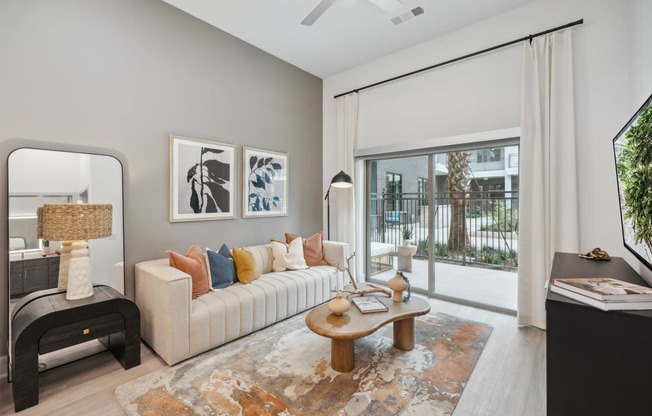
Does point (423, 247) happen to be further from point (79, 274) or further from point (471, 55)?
point (79, 274)

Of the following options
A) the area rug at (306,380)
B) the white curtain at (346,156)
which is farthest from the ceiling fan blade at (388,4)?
the area rug at (306,380)

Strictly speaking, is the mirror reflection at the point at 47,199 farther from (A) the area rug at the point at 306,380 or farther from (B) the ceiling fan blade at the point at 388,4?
(B) the ceiling fan blade at the point at 388,4

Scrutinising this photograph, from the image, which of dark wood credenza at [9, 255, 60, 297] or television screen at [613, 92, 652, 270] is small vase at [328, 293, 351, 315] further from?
dark wood credenza at [9, 255, 60, 297]

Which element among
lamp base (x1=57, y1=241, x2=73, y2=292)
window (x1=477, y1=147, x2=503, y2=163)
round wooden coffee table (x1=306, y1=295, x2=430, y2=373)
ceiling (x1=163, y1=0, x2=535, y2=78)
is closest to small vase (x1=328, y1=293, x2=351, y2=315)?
round wooden coffee table (x1=306, y1=295, x2=430, y2=373)

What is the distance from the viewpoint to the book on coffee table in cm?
229

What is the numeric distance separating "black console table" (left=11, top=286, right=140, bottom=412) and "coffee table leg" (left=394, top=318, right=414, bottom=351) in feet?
6.69

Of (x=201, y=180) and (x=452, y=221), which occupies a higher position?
(x=201, y=180)

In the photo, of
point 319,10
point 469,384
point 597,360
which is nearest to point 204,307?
point 469,384

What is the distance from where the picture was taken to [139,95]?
2.80 metres

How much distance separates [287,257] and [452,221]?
2102 millimetres

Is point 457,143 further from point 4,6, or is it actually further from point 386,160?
point 4,6

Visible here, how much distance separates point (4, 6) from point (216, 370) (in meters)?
3.03

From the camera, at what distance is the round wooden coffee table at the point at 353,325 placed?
200 cm

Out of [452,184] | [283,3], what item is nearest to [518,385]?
[452,184]
